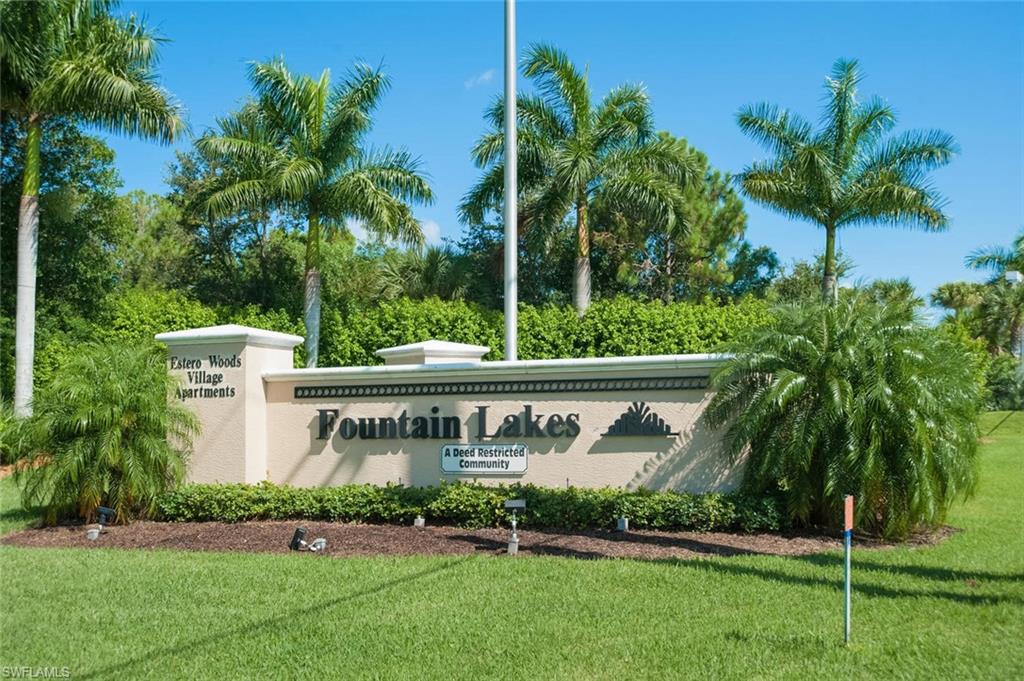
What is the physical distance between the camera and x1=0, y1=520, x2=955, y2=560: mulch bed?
9.26 metres

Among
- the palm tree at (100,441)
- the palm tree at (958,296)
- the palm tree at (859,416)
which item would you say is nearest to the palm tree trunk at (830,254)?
the palm tree at (859,416)

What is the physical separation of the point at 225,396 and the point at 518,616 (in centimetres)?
728

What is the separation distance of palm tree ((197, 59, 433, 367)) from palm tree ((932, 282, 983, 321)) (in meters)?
35.9

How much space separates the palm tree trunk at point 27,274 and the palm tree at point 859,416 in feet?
54.5

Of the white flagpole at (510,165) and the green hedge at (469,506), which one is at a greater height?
the white flagpole at (510,165)

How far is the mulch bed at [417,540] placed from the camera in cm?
926

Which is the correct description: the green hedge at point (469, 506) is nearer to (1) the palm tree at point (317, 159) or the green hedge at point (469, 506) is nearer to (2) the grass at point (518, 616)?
(2) the grass at point (518, 616)

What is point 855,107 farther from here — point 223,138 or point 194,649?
point 194,649

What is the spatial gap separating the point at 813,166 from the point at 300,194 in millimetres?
12645

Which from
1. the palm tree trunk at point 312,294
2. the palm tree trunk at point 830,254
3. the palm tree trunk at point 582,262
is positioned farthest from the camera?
the palm tree trunk at point 830,254

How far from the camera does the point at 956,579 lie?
7742mm

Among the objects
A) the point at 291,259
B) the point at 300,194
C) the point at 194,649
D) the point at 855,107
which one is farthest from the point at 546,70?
the point at 194,649

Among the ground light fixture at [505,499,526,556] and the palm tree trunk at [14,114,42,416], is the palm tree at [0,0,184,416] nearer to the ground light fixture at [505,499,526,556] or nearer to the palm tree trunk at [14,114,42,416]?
the palm tree trunk at [14,114,42,416]

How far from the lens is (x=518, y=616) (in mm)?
6793
